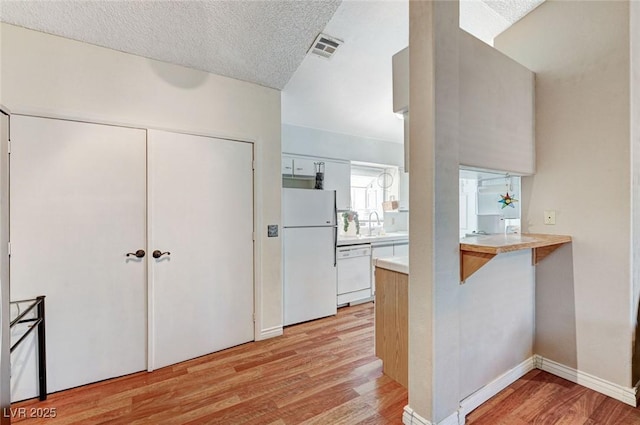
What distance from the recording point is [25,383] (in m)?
1.87

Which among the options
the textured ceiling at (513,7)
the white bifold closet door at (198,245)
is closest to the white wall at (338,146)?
the white bifold closet door at (198,245)

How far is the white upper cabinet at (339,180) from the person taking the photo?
158 inches

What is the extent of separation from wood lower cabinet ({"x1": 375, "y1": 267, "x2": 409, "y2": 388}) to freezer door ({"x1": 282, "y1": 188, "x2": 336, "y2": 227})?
1.20 metres

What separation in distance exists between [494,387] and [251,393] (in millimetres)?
1668

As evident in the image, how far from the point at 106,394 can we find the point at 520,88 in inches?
148

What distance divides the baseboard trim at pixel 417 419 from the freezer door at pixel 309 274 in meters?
1.67

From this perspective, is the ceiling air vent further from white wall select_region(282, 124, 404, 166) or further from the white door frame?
the white door frame

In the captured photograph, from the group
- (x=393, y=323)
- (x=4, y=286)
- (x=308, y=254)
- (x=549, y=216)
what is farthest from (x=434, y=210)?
(x=4, y=286)

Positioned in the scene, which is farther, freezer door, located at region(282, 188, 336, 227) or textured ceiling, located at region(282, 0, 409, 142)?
freezer door, located at region(282, 188, 336, 227)

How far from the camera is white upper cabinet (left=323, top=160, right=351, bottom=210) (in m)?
4.01

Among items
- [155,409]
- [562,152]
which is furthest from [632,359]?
[155,409]

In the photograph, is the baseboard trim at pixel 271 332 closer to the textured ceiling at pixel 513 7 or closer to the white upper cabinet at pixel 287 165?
the white upper cabinet at pixel 287 165

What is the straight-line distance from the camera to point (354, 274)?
3.65 meters

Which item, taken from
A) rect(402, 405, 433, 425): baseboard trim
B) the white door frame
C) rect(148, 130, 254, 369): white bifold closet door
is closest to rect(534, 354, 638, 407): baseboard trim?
rect(402, 405, 433, 425): baseboard trim
